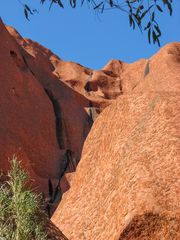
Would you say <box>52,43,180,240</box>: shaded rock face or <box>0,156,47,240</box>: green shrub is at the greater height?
<box>0,156,47,240</box>: green shrub

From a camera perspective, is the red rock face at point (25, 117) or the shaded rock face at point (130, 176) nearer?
the shaded rock face at point (130, 176)

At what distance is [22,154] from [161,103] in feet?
71.3

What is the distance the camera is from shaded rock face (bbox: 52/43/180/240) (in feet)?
34.0

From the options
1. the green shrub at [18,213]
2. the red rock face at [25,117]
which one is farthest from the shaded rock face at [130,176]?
the red rock face at [25,117]

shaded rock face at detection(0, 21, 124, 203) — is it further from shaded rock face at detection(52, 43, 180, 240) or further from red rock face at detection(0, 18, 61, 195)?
shaded rock face at detection(52, 43, 180, 240)

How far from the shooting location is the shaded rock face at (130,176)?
10.4 meters

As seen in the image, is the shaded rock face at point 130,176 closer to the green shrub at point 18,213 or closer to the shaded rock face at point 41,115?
the green shrub at point 18,213

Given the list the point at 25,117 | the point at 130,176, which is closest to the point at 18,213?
the point at 130,176

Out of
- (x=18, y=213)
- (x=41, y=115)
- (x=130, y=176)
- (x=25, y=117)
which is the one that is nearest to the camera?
(x=18, y=213)

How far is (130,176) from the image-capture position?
37.1 feet

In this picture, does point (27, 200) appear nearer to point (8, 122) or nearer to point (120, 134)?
point (120, 134)

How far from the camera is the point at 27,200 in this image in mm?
7625

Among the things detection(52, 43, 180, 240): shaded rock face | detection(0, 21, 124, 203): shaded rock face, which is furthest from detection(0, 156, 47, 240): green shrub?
detection(0, 21, 124, 203): shaded rock face

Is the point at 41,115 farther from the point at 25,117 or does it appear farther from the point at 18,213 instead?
the point at 18,213
